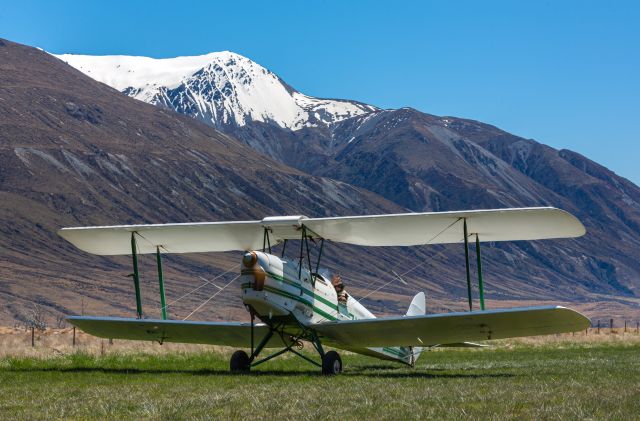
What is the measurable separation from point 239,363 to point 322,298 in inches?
89.2

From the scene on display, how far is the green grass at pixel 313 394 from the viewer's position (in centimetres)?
1149

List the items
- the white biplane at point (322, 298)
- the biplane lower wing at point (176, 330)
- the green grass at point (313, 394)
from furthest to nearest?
1. the biplane lower wing at point (176, 330)
2. the white biplane at point (322, 298)
3. the green grass at point (313, 394)

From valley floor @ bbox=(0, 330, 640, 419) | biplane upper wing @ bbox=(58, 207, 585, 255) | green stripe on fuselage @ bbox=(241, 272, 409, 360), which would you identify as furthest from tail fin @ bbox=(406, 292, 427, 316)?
valley floor @ bbox=(0, 330, 640, 419)

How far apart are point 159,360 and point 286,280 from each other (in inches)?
265

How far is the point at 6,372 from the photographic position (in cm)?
1969

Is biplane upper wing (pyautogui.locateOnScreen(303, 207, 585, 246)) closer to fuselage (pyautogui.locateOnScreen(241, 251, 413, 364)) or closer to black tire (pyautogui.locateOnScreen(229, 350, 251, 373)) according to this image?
fuselage (pyautogui.locateOnScreen(241, 251, 413, 364))

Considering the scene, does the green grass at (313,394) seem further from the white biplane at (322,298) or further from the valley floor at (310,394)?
the white biplane at (322,298)

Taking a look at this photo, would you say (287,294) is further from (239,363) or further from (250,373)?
(239,363)

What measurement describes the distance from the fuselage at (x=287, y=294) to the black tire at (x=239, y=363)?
1027 millimetres

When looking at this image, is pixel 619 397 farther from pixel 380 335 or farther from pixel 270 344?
pixel 270 344

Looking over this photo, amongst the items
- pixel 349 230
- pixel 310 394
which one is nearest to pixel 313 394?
pixel 310 394

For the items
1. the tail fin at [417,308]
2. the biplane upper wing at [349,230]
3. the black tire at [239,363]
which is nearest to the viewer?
the black tire at [239,363]

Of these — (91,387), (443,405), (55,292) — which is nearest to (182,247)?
(91,387)

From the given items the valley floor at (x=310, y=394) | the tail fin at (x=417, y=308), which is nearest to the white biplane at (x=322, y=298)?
the valley floor at (x=310, y=394)
